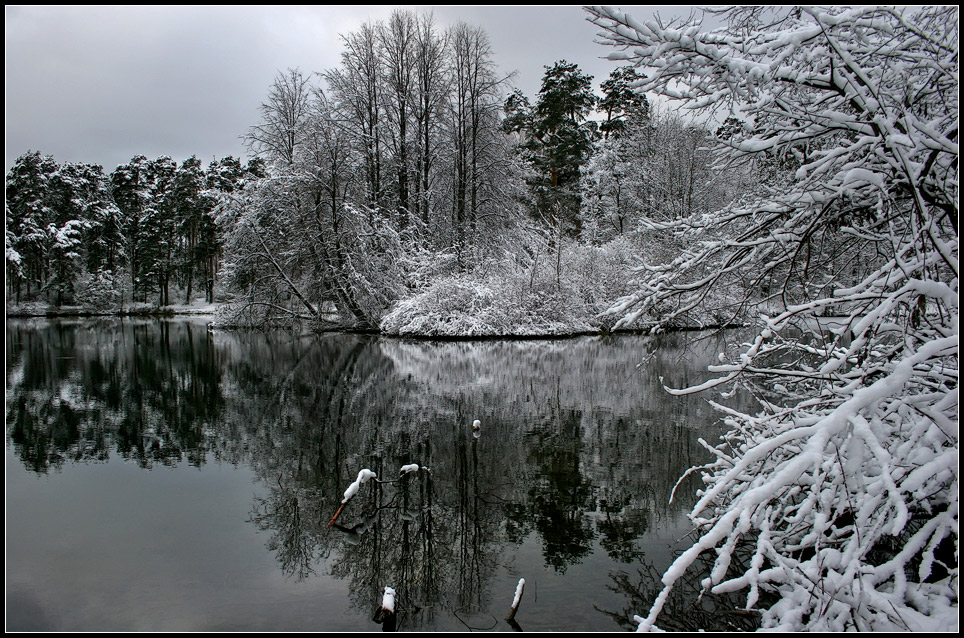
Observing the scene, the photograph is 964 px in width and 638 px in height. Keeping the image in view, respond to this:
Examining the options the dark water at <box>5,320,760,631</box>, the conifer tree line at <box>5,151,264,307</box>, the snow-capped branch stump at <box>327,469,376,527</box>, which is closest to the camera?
the dark water at <box>5,320,760,631</box>

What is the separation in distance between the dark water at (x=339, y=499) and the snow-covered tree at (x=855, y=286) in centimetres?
149

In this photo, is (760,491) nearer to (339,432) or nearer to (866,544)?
(866,544)

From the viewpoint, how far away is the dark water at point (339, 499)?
4168 millimetres

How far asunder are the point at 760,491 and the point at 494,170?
27.7m

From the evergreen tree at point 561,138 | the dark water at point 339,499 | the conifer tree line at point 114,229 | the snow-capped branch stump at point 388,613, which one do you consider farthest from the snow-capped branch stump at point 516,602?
the conifer tree line at point 114,229

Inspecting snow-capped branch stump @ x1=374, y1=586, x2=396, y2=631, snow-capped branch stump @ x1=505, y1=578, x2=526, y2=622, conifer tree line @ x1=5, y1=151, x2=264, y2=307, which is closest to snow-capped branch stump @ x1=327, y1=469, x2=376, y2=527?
snow-capped branch stump @ x1=374, y1=586, x2=396, y2=631

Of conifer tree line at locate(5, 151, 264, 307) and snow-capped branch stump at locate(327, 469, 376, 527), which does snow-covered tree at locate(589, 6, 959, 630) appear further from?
conifer tree line at locate(5, 151, 264, 307)

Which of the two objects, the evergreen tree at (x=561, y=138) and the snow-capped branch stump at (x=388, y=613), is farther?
the evergreen tree at (x=561, y=138)

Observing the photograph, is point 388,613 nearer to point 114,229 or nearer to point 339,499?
point 339,499

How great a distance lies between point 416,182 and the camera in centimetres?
2873

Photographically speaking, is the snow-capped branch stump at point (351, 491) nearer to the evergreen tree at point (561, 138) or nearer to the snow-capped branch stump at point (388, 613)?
the snow-capped branch stump at point (388, 613)

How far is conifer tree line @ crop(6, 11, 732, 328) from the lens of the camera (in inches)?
1003

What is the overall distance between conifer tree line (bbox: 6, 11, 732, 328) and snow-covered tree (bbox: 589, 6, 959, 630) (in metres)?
17.7

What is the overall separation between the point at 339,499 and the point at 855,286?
516cm
